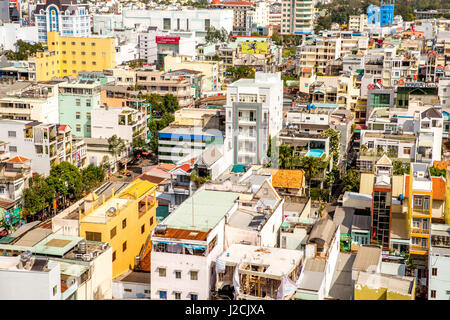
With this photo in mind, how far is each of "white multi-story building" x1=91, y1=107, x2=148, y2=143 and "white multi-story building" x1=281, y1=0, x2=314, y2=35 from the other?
51749mm

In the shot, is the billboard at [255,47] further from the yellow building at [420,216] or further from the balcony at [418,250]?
the balcony at [418,250]

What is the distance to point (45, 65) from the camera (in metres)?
44.4

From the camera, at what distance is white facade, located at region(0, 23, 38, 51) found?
60.3m

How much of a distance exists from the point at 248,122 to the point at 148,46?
33.2m

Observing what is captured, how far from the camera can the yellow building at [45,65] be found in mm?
42594

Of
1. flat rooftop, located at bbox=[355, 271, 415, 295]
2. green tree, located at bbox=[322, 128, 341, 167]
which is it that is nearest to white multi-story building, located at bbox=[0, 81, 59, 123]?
green tree, located at bbox=[322, 128, 341, 167]

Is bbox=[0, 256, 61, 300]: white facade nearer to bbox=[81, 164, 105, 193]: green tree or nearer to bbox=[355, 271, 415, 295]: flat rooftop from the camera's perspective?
bbox=[355, 271, 415, 295]: flat rooftop

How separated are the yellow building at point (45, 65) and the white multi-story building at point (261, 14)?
141 ft

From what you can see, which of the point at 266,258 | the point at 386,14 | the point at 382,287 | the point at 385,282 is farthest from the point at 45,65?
the point at 386,14

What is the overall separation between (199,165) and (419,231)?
7.85 m

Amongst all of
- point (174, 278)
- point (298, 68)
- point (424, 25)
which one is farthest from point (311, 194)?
point (424, 25)

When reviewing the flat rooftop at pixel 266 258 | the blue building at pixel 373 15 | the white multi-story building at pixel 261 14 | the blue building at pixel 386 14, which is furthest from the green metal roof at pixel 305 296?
the blue building at pixel 386 14

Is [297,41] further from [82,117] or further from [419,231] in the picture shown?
[419,231]

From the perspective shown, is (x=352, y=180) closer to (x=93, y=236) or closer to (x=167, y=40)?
(x=93, y=236)
